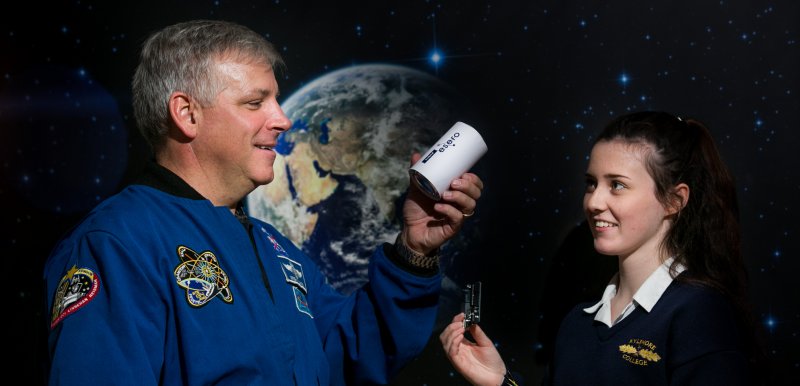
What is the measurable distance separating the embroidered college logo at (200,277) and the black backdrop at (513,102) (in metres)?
1.52

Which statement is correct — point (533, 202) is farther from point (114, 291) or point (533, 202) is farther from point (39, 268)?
point (39, 268)

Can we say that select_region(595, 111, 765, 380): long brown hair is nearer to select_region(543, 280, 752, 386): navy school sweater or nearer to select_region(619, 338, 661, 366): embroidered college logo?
select_region(543, 280, 752, 386): navy school sweater

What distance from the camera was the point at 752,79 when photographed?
227 centimetres

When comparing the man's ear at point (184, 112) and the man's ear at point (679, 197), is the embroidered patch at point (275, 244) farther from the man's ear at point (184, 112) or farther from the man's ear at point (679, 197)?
the man's ear at point (679, 197)

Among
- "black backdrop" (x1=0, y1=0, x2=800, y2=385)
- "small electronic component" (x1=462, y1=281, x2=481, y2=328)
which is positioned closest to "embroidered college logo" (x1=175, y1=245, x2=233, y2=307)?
"small electronic component" (x1=462, y1=281, x2=481, y2=328)

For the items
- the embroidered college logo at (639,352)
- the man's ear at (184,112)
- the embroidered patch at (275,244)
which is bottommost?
the embroidered college logo at (639,352)

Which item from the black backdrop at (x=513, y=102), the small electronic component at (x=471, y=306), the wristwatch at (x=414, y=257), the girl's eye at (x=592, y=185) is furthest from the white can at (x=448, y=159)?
the black backdrop at (x=513, y=102)

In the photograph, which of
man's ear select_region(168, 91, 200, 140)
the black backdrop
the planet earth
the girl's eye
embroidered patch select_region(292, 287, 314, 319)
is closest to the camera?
man's ear select_region(168, 91, 200, 140)

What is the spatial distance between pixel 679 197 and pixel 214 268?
1220 mm

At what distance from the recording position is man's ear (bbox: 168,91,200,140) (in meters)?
1.47

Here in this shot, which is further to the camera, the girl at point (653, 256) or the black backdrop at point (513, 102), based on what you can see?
the black backdrop at point (513, 102)

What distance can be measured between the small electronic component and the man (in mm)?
120

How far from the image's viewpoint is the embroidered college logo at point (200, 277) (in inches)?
51.2

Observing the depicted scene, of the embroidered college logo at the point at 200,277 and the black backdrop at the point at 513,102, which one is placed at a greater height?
the black backdrop at the point at 513,102
